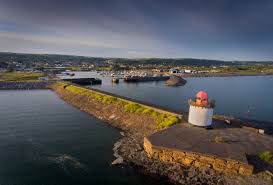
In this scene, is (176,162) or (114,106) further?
(114,106)

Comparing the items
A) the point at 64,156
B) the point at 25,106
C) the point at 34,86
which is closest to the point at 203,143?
the point at 64,156

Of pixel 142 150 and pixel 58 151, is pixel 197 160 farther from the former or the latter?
pixel 58 151

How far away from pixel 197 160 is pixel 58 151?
41.5 feet

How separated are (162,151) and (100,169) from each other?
5053mm

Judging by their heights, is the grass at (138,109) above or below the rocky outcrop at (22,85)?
above

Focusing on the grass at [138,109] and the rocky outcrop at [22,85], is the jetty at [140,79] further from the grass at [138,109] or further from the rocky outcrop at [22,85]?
the grass at [138,109]

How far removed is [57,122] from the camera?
33.5m

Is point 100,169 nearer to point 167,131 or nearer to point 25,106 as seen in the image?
point 167,131

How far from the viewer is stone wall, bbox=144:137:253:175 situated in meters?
16.2

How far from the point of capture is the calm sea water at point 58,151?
58.4 ft

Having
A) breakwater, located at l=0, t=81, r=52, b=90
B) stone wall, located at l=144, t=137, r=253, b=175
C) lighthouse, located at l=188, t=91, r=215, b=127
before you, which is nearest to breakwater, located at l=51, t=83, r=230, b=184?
stone wall, located at l=144, t=137, r=253, b=175

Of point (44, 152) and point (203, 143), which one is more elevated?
point (203, 143)

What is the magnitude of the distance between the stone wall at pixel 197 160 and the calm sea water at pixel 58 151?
7.56 feet

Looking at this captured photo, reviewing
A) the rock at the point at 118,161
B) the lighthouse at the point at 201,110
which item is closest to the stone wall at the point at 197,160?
the rock at the point at 118,161
